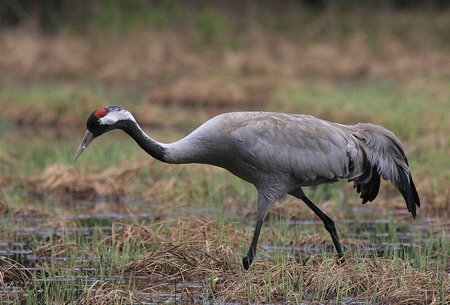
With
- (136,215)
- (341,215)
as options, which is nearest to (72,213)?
(136,215)

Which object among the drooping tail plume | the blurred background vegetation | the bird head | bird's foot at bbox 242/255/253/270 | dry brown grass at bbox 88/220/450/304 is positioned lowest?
dry brown grass at bbox 88/220/450/304

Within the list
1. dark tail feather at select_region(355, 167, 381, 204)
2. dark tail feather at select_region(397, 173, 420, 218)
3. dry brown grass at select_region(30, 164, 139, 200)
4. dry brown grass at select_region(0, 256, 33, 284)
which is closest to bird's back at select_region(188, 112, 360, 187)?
dark tail feather at select_region(355, 167, 381, 204)

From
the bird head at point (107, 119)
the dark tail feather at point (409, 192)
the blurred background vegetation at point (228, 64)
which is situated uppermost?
the blurred background vegetation at point (228, 64)

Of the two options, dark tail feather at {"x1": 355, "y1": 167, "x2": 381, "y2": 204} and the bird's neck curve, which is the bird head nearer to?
the bird's neck curve

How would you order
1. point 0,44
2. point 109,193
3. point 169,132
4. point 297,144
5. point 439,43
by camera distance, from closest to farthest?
point 297,144 → point 109,193 → point 169,132 → point 0,44 → point 439,43

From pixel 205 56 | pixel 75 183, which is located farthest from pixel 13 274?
pixel 205 56

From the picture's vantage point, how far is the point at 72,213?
8.32m

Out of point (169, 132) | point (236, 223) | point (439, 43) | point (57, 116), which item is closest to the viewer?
point (236, 223)

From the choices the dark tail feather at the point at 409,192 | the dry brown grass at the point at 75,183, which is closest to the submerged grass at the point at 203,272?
the dark tail feather at the point at 409,192

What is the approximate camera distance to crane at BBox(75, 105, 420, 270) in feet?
20.0

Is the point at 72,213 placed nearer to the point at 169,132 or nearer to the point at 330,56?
the point at 169,132

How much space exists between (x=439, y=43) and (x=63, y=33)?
27.9 ft

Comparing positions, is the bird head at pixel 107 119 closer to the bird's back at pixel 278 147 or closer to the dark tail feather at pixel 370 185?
the bird's back at pixel 278 147

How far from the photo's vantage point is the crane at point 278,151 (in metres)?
6.09
